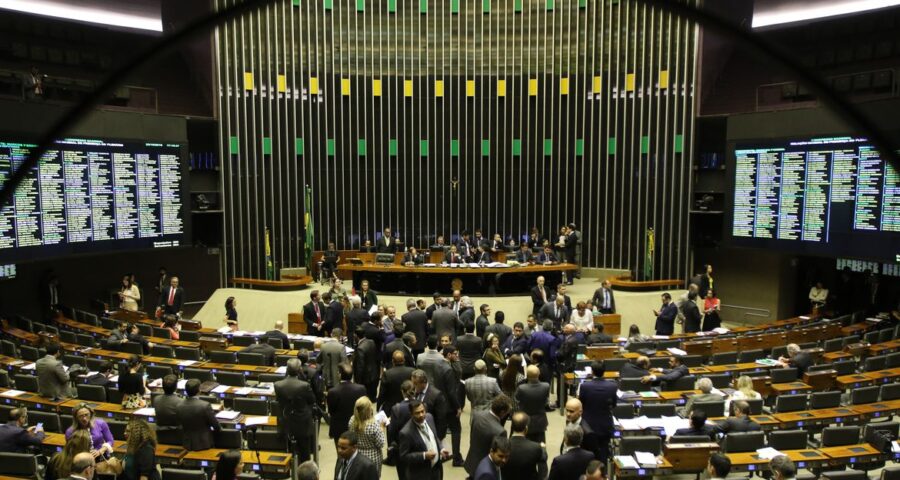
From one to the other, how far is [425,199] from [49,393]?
42.8ft

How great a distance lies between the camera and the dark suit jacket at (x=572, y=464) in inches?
192

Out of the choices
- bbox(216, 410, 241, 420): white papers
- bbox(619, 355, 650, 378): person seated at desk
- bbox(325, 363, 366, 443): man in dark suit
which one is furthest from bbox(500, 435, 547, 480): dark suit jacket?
bbox(619, 355, 650, 378): person seated at desk

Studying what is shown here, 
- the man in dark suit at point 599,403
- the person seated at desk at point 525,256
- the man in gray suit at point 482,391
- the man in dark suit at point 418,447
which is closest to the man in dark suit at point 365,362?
the man in gray suit at point 482,391

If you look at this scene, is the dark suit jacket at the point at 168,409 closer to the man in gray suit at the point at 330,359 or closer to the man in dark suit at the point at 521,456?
the man in gray suit at the point at 330,359

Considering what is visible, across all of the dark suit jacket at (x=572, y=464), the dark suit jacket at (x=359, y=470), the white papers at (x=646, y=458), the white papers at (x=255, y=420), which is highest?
the dark suit jacket at (x=359, y=470)

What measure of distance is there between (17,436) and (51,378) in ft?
5.58

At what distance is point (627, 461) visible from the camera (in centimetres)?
595

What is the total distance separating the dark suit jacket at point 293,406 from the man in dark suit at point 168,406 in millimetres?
917

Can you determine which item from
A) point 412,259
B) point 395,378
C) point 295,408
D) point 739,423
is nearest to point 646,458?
point 739,423

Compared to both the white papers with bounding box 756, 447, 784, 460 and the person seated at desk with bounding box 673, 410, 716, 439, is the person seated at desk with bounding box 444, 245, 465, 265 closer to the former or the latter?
the person seated at desk with bounding box 673, 410, 716, 439

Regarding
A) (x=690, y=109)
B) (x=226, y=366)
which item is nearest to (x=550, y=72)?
(x=690, y=109)

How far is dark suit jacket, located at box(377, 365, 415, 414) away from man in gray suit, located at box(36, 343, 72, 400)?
377 centimetres

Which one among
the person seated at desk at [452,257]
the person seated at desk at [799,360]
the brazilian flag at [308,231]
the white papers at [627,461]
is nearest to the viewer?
the white papers at [627,461]

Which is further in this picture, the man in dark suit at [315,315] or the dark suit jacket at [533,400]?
the man in dark suit at [315,315]
